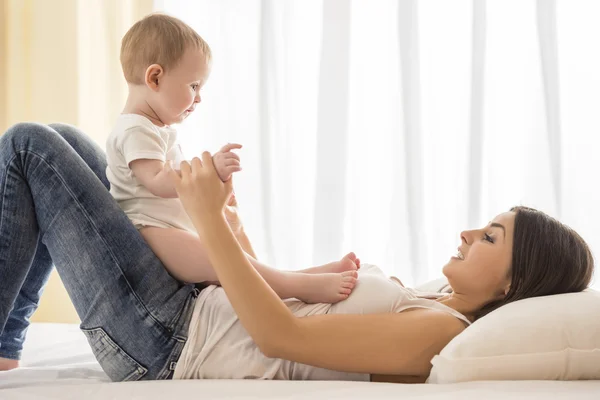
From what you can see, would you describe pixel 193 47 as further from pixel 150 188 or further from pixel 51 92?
pixel 51 92

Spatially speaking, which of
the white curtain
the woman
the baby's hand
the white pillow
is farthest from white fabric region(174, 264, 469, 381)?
the white curtain

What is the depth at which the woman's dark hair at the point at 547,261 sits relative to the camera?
1368 mm

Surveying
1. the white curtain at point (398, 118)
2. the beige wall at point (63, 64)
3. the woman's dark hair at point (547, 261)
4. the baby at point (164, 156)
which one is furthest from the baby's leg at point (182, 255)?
the beige wall at point (63, 64)

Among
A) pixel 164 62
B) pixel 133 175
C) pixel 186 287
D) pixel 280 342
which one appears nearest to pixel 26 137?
pixel 133 175

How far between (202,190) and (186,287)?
262 mm

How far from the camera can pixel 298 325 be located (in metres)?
1.28

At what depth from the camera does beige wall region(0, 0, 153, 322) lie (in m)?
3.37

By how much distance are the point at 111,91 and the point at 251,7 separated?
832 mm

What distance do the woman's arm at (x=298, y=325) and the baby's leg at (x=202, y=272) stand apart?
118 millimetres

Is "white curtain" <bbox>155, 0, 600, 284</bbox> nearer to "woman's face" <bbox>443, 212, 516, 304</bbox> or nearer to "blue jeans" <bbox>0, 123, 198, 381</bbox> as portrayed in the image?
"woman's face" <bbox>443, 212, 516, 304</bbox>

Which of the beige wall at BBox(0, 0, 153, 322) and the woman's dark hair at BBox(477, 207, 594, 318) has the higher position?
the beige wall at BBox(0, 0, 153, 322)

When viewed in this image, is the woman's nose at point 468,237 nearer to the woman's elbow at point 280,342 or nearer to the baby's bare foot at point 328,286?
the baby's bare foot at point 328,286

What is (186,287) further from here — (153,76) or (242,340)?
(153,76)

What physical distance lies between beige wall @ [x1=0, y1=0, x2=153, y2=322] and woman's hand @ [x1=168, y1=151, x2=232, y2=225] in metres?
2.23
